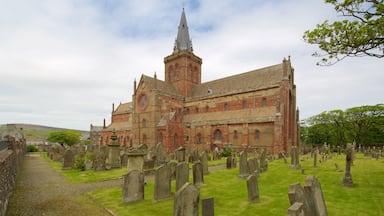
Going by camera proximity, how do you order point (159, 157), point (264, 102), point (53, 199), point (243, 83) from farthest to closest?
point (243, 83) → point (264, 102) → point (159, 157) → point (53, 199)

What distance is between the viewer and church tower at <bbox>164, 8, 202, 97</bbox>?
40375 millimetres

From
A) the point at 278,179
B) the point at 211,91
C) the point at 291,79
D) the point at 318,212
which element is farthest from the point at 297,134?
the point at 318,212

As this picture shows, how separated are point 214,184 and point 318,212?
5.82 metres

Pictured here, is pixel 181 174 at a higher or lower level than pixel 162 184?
higher

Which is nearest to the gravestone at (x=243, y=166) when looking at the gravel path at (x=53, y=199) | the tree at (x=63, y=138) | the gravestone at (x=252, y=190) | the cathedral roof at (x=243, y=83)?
the gravestone at (x=252, y=190)

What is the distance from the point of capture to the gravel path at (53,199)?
6.44 meters

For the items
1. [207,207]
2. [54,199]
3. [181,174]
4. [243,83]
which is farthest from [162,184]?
[243,83]

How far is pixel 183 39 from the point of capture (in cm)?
4247

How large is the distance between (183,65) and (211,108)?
11546 mm

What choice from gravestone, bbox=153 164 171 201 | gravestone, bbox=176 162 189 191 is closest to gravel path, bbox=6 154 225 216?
gravestone, bbox=153 164 171 201

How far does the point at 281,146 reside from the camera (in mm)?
23766

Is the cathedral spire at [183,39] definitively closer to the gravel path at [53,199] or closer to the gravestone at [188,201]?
the gravel path at [53,199]

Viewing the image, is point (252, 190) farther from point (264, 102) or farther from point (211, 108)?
point (211, 108)

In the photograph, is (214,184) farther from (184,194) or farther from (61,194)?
(61,194)
